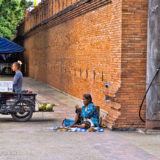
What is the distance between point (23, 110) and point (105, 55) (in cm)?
364

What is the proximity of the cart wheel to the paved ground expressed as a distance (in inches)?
8.5

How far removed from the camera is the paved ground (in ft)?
26.0

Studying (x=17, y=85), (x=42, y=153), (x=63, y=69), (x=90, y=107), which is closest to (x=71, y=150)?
(x=42, y=153)

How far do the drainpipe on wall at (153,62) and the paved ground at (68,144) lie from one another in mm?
625

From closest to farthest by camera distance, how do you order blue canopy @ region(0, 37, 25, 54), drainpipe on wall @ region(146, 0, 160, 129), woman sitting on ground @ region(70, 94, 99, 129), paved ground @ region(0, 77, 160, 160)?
1. paved ground @ region(0, 77, 160, 160)
2. drainpipe on wall @ region(146, 0, 160, 129)
3. woman sitting on ground @ region(70, 94, 99, 129)
4. blue canopy @ region(0, 37, 25, 54)

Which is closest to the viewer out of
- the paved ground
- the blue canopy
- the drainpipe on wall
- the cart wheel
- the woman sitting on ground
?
Result: the paved ground

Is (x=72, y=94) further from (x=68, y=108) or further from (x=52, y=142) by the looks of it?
(x=52, y=142)

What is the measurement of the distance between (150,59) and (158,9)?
1284mm

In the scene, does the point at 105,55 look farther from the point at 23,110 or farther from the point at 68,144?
the point at 68,144

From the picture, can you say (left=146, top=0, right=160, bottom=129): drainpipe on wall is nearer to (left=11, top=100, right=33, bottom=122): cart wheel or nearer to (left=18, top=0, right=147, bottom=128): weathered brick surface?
(left=18, top=0, right=147, bottom=128): weathered brick surface

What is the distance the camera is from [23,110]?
470 inches

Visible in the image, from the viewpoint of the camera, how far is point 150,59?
35.0 ft

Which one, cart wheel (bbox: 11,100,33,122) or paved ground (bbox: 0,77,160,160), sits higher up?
cart wheel (bbox: 11,100,33,122)

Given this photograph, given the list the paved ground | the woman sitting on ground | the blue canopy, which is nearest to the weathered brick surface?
the woman sitting on ground
